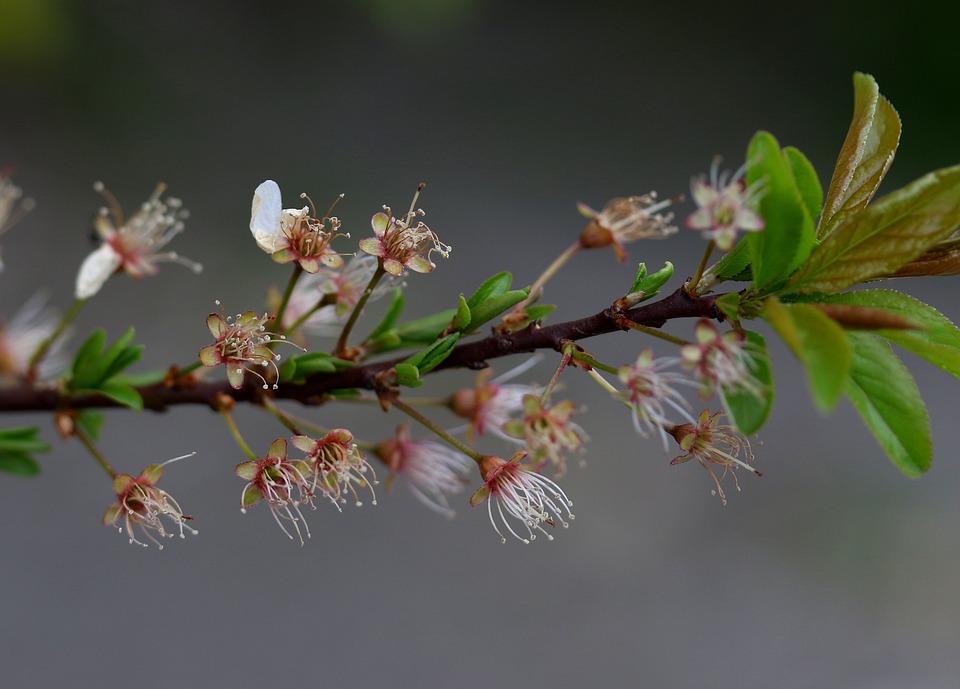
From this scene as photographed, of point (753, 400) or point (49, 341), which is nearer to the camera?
point (753, 400)

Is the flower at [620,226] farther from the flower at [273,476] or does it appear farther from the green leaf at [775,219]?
the flower at [273,476]

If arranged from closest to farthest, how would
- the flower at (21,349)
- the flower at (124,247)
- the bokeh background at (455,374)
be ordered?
the flower at (124,247) < the flower at (21,349) < the bokeh background at (455,374)

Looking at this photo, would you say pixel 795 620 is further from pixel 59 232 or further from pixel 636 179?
pixel 59 232

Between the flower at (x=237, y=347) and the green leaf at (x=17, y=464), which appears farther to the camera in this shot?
the green leaf at (x=17, y=464)

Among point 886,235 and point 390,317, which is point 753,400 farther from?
point 390,317

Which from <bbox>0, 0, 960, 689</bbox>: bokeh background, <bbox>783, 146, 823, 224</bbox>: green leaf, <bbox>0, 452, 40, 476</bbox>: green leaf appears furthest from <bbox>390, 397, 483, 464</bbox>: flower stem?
<bbox>0, 0, 960, 689</bbox>: bokeh background

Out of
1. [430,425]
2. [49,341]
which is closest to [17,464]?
[49,341]

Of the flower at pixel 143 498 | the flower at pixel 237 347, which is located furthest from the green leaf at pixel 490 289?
the flower at pixel 143 498
